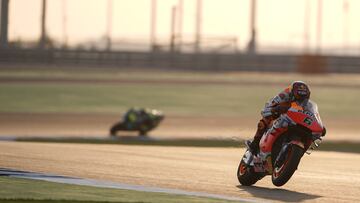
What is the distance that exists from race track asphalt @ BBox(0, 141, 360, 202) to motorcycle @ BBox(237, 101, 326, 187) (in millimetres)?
278

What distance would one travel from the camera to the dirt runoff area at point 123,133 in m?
40.2

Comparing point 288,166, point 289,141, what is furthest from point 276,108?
point 288,166

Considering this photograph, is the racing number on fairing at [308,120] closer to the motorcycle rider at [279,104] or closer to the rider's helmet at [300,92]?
the motorcycle rider at [279,104]

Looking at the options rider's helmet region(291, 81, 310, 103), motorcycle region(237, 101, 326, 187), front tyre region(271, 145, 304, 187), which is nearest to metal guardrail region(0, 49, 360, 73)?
motorcycle region(237, 101, 326, 187)

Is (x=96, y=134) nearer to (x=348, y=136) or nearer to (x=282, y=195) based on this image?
(x=348, y=136)

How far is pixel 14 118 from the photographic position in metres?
44.3

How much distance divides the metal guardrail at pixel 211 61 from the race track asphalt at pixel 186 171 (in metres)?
50.0

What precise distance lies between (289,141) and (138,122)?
22.5m

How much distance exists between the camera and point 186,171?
63.2 ft

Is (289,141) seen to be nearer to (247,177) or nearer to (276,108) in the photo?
(276,108)

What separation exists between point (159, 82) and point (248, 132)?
59.6 ft

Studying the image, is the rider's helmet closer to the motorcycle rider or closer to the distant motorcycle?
the motorcycle rider

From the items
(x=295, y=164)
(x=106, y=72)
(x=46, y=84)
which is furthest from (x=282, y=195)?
(x=106, y=72)

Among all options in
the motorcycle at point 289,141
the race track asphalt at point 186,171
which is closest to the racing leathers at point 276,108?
the motorcycle at point 289,141
